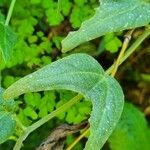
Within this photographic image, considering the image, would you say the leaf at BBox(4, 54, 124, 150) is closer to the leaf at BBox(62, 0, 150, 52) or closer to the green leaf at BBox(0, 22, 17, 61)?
the leaf at BBox(62, 0, 150, 52)

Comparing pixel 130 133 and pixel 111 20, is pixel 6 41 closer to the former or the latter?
pixel 111 20

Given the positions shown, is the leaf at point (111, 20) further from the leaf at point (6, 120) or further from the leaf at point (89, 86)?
the leaf at point (6, 120)

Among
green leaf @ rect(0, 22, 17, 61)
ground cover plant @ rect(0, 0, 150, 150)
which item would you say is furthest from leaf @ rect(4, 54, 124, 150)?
green leaf @ rect(0, 22, 17, 61)

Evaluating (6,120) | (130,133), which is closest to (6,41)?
(6,120)

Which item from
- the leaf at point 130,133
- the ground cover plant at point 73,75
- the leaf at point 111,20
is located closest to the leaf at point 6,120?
the ground cover plant at point 73,75

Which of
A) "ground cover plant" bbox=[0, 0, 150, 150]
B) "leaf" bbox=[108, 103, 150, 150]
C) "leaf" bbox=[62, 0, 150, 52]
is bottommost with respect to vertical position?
A: "leaf" bbox=[108, 103, 150, 150]

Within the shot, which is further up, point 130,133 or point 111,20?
point 111,20

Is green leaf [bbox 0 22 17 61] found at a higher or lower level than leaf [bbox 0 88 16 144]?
higher

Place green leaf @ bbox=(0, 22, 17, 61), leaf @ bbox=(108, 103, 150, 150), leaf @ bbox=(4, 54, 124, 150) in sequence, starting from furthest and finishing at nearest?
leaf @ bbox=(108, 103, 150, 150) → green leaf @ bbox=(0, 22, 17, 61) → leaf @ bbox=(4, 54, 124, 150)
